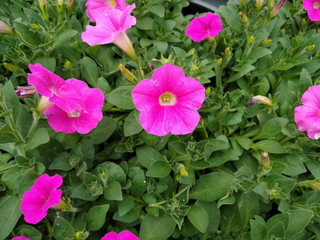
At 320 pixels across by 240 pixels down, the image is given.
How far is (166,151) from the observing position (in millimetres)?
1521

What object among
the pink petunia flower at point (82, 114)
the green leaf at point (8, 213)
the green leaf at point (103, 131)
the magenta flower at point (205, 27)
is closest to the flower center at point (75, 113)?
the pink petunia flower at point (82, 114)

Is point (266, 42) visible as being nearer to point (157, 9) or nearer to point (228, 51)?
point (228, 51)

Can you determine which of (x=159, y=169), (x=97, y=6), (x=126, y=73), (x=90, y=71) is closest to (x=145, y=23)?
(x=97, y=6)

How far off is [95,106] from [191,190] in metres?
0.69

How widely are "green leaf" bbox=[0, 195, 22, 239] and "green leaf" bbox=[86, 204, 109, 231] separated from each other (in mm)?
347

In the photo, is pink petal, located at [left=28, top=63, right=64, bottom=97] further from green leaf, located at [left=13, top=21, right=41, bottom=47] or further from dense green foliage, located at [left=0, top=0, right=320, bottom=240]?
green leaf, located at [left=13, top=21, right=41, bottom=47]

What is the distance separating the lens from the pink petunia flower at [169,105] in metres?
1.18

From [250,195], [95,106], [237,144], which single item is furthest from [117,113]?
[250,195]

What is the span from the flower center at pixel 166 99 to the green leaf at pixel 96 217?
0.55 meters

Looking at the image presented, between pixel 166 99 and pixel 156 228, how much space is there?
0.64 metres

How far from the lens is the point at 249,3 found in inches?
80.2

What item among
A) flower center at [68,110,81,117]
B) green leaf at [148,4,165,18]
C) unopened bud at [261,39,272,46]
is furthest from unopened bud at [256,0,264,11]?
flower center at [68,110,81,117]

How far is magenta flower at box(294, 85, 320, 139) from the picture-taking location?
1.43 metres

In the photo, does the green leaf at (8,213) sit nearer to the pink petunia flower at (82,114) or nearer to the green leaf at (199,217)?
the pink petunia flower at (82,114)
